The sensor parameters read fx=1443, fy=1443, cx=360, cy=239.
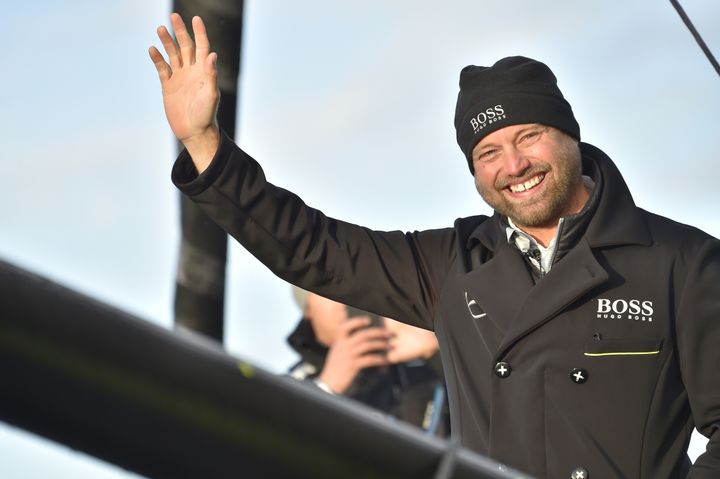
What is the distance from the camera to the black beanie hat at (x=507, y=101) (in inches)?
165

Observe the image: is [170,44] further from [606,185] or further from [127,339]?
[127,339]

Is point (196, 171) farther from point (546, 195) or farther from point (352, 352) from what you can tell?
point (352, 352)

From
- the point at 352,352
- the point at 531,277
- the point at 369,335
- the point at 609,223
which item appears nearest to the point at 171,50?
the point at 531,277

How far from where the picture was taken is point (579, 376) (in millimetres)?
3641

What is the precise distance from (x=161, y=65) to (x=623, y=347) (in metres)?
1.47

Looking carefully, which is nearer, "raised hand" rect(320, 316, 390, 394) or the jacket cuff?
the jacket cuff

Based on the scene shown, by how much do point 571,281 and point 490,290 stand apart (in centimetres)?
23

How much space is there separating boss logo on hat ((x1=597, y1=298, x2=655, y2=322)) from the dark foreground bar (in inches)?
116

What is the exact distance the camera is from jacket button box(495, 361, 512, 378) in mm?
3715

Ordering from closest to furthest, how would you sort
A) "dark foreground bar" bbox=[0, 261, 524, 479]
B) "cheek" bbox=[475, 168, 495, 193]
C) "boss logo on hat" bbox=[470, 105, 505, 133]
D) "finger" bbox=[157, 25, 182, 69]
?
"dark foreground bar" bbox=[0, 261, 524, 479] → "finger" bbox=[157, 25, 182, 69] → "cheek" bbox=[475, 168, 495, 193] → "boss logo on hat" bbox=[470, 105, 505, 133]

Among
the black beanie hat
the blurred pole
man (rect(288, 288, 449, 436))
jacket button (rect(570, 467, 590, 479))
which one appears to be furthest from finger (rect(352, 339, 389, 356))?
jacket button (rect(570, 467, 590, 479))

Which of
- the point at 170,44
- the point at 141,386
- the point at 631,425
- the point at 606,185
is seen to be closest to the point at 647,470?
the point at 631,425

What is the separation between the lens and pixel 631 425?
11.8ft

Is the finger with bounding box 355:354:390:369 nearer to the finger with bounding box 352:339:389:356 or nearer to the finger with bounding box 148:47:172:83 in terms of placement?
the finger with bounding box 352:339:389:356
